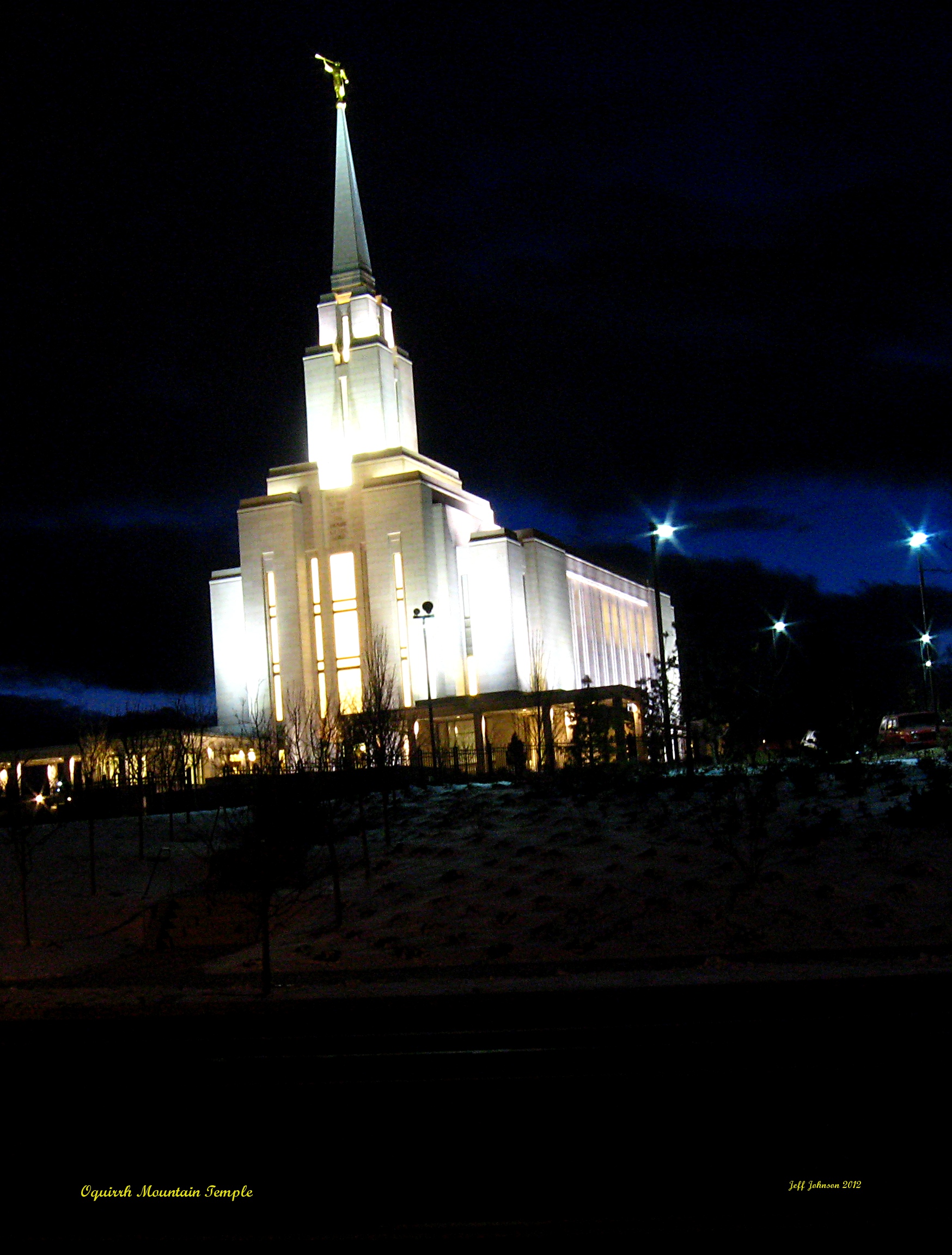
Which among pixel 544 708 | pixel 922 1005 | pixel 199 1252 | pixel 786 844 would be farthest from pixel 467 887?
pixel 544 708

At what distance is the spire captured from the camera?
6769cm

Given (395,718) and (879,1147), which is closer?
(879,1147)

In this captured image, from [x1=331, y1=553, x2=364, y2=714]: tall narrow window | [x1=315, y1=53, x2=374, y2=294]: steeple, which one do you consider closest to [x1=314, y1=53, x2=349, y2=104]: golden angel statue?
[x1=315, y1=53, x2=374, y2=294]: steeple

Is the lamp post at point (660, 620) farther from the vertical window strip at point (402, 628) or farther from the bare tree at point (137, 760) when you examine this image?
the vertical window strip at point (402, 628)

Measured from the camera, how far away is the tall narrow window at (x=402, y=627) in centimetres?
5688

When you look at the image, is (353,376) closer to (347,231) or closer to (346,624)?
(347,231)

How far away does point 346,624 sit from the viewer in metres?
60.1

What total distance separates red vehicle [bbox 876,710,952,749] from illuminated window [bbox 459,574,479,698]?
24.9m

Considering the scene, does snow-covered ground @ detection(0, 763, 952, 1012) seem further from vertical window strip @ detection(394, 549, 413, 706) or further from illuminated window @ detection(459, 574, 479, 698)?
illuminated window @ detection(459, 574, 479, 698)

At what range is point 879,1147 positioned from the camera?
20.8ft

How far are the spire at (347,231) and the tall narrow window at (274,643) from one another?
1784cm

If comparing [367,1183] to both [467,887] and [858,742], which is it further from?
[858,742]

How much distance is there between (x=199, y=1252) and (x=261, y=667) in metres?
55.5

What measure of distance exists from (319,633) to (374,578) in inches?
156
